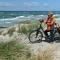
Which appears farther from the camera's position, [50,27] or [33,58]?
[50,27]

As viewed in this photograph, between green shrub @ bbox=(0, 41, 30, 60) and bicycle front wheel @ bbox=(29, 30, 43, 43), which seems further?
bicycle front wheel @ bbox=(29, 30, 43, 43)

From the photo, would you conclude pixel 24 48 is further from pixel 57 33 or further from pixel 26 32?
pixel 26 32

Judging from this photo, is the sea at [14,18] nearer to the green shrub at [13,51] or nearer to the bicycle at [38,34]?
the bicycle at [38,34]

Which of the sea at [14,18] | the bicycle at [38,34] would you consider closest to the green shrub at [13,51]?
the bicycle at [38,34]

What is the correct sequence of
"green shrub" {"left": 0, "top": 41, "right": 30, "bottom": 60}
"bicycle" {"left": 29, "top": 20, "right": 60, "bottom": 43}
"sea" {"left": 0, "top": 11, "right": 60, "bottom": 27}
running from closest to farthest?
"green shrub" {"left": 0, "top": 41, "right": 30, "bottom": 60} → "bicycle" {"left": 29, "top": 20, "right": 60, "bottom": 43} → "sea" {"left": 0, "top": 11, "right": 60, "bottom": 27}

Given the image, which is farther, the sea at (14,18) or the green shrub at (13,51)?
the sea at (14,18)

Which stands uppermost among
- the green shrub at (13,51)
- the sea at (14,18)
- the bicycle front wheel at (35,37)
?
the green shrub at (13,51)

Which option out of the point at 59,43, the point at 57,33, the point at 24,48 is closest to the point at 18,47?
the point at 24,48

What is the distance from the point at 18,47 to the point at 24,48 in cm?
28

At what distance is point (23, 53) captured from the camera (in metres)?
9.68

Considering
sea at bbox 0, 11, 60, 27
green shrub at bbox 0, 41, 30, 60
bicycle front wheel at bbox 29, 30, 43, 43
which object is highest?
green shrub at bbox 0, 41, 30, 60

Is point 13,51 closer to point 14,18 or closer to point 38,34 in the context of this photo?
point 38,34

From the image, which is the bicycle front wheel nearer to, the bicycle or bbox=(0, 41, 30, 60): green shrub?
the bicycle

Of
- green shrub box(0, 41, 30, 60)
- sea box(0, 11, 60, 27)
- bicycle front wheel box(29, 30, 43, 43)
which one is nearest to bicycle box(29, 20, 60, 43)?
bicycle front wheel box(29, 30, 43, 43)
